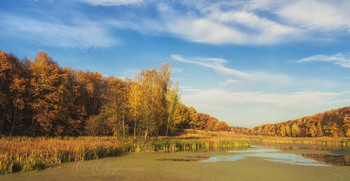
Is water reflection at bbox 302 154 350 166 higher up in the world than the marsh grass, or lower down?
lower down

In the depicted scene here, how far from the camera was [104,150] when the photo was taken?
49.8 feet

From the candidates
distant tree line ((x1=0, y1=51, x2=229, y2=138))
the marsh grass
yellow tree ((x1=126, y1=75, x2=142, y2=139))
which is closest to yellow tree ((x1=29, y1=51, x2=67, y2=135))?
distant tree line ((x1=0, y1=51, x2=229, y2=138))

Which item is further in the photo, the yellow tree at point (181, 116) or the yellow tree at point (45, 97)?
the yellow tree at point (181, 116)

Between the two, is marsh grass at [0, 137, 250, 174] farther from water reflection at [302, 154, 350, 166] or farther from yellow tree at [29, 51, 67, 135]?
yellow tree at [29, 51, 67, 135]

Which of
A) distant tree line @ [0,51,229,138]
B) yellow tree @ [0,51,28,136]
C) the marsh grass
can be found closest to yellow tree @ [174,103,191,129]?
distant tree line @ [0,51,229,138]

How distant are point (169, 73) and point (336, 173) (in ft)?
72.3

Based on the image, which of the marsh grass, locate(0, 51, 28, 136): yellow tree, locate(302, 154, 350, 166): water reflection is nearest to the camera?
the marsh grass

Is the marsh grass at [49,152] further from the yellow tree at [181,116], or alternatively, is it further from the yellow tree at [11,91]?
the yellow tree at [181,116]

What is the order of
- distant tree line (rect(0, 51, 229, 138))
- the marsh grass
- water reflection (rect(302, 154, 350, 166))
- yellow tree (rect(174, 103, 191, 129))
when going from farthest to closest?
yellow tree (rect(174, 103, 191, 129)) → distant tree line (rect(0, 51, 229, 138)) → water reflection (rect(302, 154, 350, 166)) → the marsh grass

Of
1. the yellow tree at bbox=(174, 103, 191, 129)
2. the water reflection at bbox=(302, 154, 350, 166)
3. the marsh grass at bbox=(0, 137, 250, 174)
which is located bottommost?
the water reflection at bbox=(302, 154, 350, 166)

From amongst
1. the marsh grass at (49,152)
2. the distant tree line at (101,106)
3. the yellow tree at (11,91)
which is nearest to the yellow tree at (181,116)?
the distant tree line at (101,106)

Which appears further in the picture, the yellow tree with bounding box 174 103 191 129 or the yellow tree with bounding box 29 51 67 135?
the yellow tree with bounding box 174 103 191 129

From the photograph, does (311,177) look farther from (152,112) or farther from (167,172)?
(152,112)

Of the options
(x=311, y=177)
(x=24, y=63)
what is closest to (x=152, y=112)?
(x=311, y=177)
